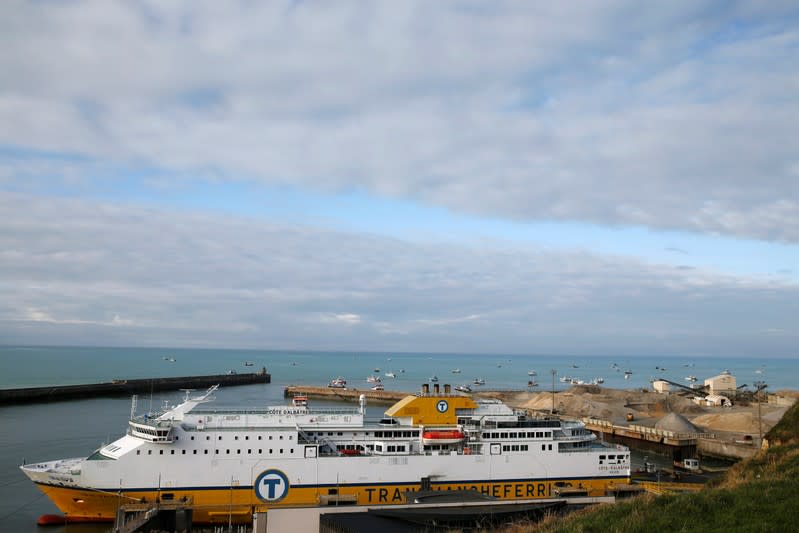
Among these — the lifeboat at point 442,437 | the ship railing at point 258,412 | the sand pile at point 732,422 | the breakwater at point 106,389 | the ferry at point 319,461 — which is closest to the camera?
the ferry at point 319,461

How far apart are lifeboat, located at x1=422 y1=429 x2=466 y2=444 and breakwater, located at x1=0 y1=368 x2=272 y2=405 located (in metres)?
46.5

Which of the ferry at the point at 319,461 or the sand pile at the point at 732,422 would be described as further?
the sand pile at the point at 732,422

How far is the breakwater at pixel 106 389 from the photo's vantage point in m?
64.1

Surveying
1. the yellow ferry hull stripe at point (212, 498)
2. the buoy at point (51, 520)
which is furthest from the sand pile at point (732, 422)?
the buoy at point (51, 520)

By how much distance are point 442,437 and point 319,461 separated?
19.2 feet

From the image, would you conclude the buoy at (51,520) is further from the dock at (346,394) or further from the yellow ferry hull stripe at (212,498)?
the dock at (346,394)

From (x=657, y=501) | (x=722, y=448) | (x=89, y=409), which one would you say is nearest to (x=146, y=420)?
(x=657, y=501)

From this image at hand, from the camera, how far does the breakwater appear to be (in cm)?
6412

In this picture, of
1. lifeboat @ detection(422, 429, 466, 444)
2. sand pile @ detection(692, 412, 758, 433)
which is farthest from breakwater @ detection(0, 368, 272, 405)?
sand pile @ detection(692, 412, 758, 433)

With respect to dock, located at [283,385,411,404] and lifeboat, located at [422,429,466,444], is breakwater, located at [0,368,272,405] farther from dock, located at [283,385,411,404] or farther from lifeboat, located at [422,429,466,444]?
lifeboat, located at [422,429,466,444]

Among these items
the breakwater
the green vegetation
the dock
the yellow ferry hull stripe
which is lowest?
the dock

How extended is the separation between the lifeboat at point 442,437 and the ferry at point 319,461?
50 mm

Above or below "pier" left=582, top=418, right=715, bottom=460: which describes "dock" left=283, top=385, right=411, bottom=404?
below

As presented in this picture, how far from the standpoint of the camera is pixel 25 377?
96.7 metres
